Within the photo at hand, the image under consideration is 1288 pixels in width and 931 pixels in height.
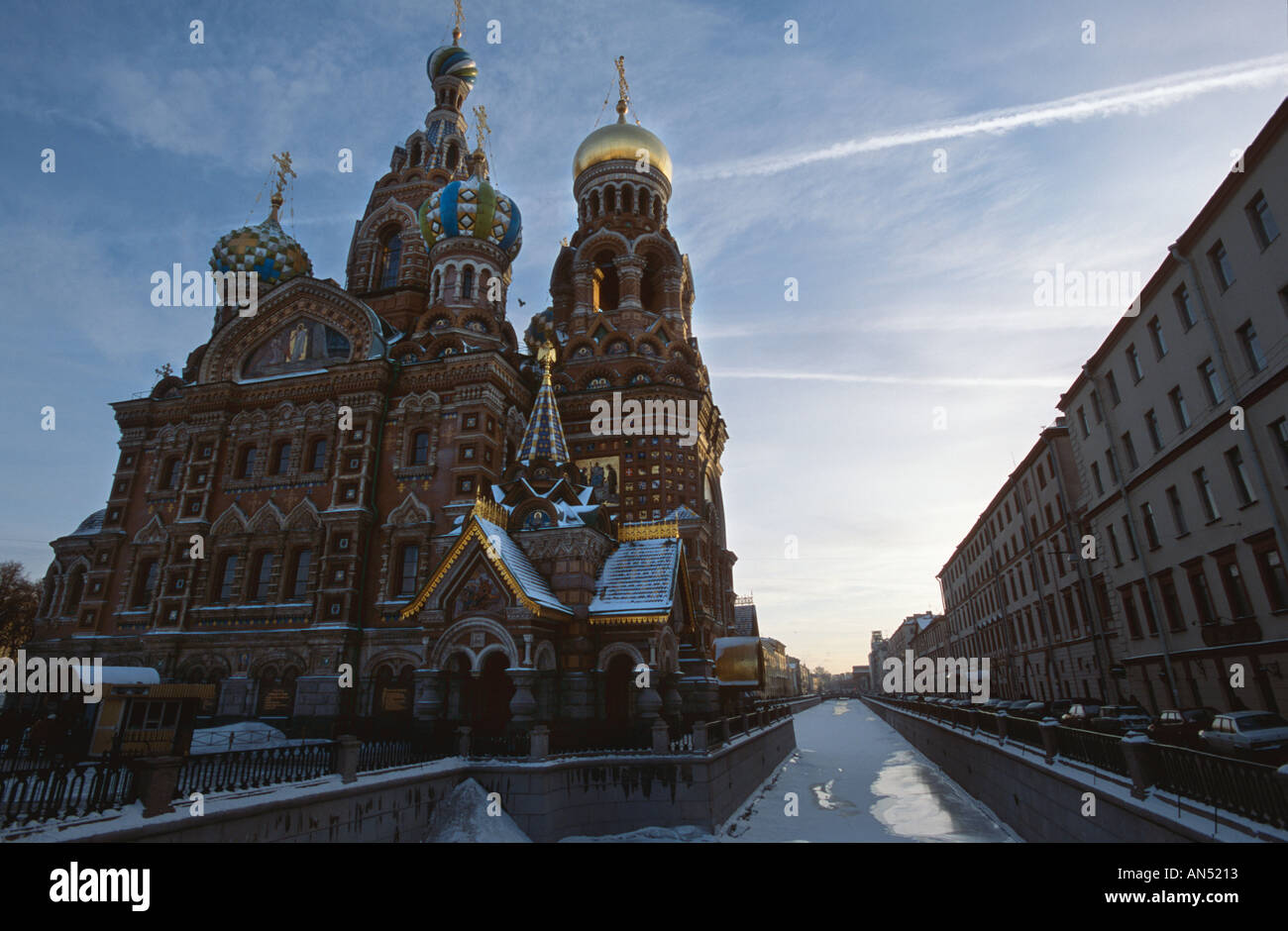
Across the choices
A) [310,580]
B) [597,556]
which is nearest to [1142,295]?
[597,556]

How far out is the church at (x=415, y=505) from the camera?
52.2 feet

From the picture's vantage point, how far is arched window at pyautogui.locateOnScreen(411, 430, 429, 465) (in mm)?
25086

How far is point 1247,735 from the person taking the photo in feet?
43.3

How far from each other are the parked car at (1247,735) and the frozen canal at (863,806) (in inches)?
179

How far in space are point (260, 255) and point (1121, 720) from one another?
36900mm

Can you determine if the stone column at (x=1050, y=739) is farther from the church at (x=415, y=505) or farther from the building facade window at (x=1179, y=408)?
the building facade window at (x=1179, y=408)

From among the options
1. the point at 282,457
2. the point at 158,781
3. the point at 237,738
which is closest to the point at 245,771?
the point at 158,781

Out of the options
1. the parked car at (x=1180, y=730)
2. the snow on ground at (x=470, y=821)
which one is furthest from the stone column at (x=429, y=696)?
the parked car at (x=1180, y=730)

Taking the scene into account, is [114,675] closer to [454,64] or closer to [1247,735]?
[1247,735]

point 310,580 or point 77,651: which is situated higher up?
point 310,580
